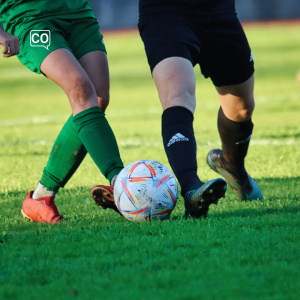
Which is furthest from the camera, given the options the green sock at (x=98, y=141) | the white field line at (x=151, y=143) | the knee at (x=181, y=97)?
the white field line at (x=151, y=143)

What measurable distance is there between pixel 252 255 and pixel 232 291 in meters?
0.43

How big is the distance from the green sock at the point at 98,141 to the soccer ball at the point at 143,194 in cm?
12

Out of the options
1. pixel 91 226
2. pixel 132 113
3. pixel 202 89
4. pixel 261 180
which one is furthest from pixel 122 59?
pixel 91 226

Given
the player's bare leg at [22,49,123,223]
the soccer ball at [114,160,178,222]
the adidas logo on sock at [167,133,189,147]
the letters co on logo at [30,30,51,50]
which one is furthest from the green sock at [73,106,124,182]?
the letters co on logo at [30,30,51,50]

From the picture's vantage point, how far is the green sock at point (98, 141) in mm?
3158

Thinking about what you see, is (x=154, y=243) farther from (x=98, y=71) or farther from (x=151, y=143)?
(x=151, y=143)

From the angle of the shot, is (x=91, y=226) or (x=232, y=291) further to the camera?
(x=91, y=226)

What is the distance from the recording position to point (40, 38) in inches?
127

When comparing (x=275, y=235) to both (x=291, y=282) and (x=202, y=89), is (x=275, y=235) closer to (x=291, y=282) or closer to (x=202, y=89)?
(x=291, y=282)

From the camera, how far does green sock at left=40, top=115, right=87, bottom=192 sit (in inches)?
135

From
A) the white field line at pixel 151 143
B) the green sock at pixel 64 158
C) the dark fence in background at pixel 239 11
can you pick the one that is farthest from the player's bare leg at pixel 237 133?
the dark fence in background at pixel 239 11

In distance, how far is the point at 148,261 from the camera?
2365mm

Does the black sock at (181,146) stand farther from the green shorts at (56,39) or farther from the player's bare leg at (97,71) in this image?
the green shorts at (56,39)

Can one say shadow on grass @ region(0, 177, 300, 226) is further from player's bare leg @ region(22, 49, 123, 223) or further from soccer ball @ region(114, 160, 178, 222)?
player's bare leg @ region(22, 49, 123, 223)
